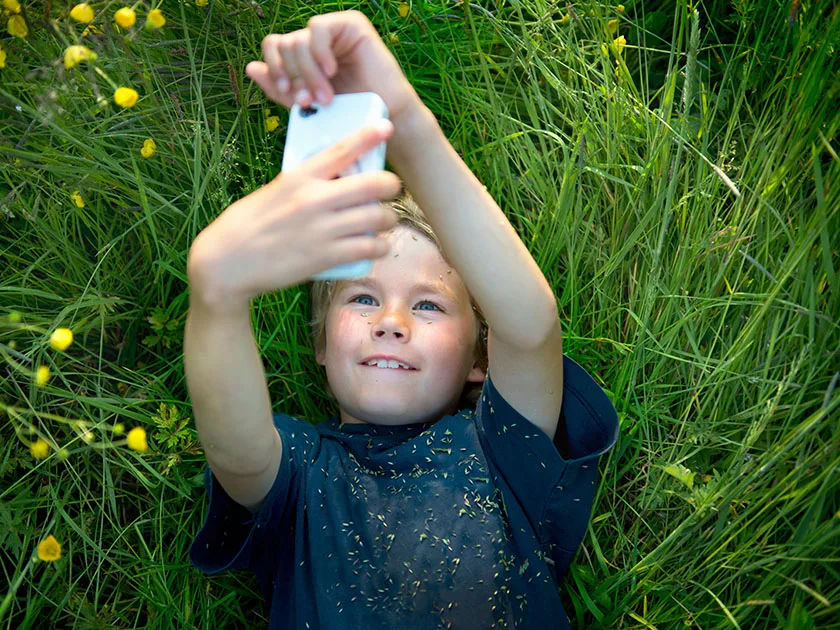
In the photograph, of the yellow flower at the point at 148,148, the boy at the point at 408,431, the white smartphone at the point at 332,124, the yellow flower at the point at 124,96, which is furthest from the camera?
the yellow flower at the point at 148,148

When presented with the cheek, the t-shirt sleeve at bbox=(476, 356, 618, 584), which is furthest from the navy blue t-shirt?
the cheek

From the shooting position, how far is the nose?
5.60 feet

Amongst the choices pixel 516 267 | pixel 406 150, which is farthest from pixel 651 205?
pixel 406 150

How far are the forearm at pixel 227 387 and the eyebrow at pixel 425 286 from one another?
0.40 m

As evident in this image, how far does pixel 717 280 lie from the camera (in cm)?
187

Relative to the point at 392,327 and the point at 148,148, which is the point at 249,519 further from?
the point at 148,148

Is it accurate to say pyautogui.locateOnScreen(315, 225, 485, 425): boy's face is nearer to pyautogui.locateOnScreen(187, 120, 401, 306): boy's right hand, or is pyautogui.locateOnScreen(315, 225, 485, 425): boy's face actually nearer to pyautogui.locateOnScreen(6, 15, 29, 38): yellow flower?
pyautogui.locateOnScreen(187, 120, 401, 306): boy's right hand

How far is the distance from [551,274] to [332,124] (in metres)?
0.99

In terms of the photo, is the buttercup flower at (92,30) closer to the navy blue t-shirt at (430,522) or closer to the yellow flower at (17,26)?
the yellow flower at (17,26)

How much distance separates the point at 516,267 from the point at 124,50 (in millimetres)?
1081

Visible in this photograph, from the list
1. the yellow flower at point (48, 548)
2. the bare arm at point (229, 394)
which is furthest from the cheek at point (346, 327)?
the yellow flower at point (48, 548)

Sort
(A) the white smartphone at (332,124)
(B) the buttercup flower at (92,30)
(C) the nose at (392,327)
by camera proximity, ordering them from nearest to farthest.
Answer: (A) the white smartphone at (332,124), (C) the nose at (392,327), (B) the buttercup flower at (92,30)

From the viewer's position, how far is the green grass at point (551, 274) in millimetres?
1676

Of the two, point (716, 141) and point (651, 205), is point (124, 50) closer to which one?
point (651, 205)
